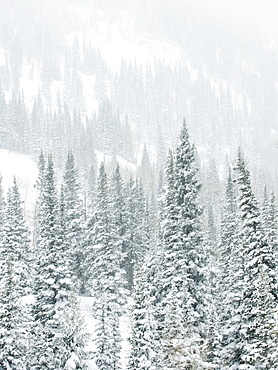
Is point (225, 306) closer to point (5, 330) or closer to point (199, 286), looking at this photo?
point (199, 286)

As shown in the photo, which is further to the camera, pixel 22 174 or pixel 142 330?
pixel 22 174

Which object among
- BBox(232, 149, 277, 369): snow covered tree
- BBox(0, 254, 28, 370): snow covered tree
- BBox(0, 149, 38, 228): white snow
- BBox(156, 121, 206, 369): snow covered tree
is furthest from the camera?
BBox(0, 149, 38, 228): white snow

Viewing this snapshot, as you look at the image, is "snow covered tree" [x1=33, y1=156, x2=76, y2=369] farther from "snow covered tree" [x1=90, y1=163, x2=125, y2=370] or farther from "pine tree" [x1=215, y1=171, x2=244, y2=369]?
"pine tree" [x1=215, y1=171, x2=244, y2=369]

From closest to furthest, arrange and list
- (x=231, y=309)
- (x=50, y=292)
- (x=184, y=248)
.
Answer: (x=184, y=248) → (x=231, y=309) → (x=50, y=292)

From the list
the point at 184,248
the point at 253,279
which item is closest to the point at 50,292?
the point at 184,248

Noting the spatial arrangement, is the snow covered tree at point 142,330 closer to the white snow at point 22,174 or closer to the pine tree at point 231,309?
the pine tree at point 231,309

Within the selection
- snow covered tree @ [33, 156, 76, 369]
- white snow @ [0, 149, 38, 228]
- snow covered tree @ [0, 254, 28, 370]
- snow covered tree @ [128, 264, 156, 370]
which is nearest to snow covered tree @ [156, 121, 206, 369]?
snow covered tree @ [128, 264, 156, 370]

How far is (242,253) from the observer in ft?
101

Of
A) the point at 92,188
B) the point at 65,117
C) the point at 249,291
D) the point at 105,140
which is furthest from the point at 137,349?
the point at 65,117

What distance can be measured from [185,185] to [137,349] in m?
10.2

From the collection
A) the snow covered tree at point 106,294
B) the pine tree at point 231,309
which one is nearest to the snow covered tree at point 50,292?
the snow covered tree at point 106,294

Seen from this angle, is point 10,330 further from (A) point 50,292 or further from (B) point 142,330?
(B) point 142,330

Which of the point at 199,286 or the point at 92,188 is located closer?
the point at 199,286

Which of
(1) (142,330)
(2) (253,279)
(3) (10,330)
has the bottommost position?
(1) (142,330)
